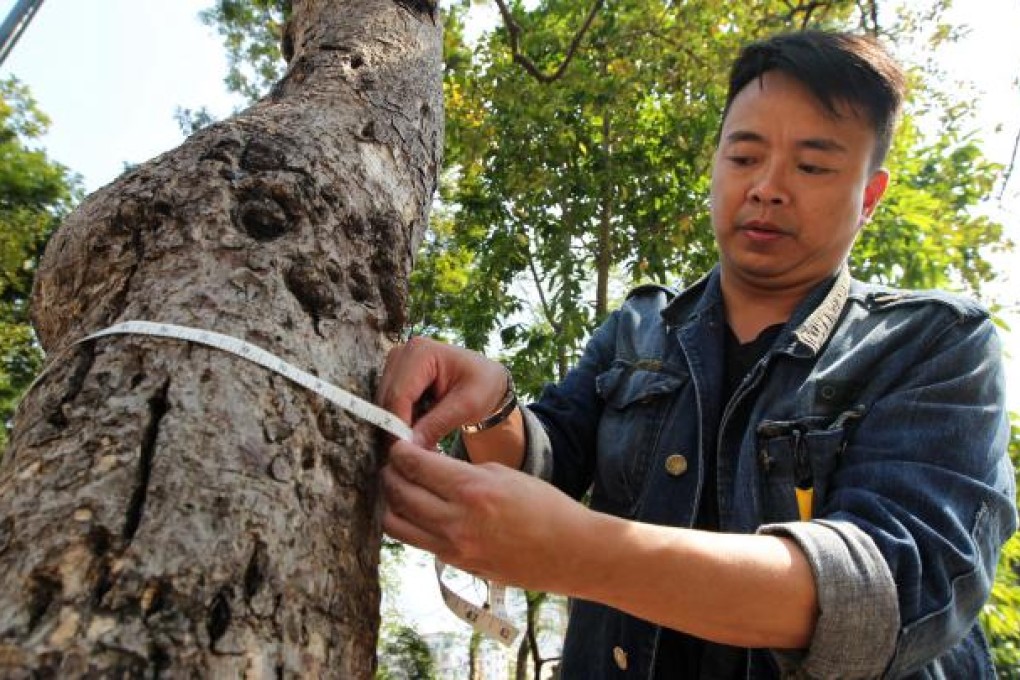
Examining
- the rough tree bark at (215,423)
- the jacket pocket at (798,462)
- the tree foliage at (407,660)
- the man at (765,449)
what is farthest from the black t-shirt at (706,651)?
the tree foliage at (407,660)

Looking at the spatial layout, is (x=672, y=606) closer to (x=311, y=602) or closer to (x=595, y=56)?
(x=311, y=602)

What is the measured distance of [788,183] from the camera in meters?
1.58

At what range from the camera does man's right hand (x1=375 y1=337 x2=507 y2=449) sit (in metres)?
1.20

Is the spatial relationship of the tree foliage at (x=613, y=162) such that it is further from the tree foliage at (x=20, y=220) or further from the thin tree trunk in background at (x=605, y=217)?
the tree foliage at (x=20, y=220)

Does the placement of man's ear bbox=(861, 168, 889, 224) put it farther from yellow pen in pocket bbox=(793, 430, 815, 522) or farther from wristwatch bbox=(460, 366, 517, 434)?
wristwatch bbox=(460, 366, 517, 434)

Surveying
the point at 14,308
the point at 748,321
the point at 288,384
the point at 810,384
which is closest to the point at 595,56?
the point at 748,321

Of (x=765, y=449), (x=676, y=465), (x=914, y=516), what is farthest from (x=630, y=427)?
(x=914, y=516)

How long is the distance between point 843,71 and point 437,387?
41.8 inches

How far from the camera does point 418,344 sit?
4.15 ft

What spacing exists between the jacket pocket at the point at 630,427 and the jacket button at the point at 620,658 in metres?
0.29

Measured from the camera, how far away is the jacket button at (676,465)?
61.3 inches

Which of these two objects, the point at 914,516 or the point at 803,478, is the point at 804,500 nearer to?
the point at 803,478

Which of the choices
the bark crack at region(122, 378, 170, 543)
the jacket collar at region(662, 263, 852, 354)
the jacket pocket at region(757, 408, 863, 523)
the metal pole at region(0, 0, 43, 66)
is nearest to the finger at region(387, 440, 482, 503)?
the bark crack at region(122, 378, 170, 543)

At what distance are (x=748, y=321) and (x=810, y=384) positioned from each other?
39 cm
